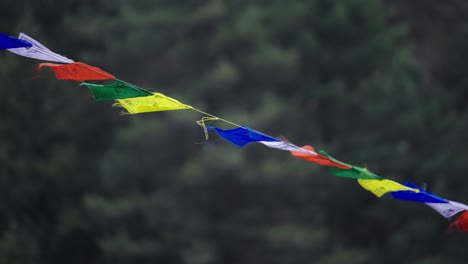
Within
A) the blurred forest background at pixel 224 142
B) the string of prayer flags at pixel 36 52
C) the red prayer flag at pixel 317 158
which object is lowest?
the red prayer flag at pixel 317 158

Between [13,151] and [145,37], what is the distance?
142 inches

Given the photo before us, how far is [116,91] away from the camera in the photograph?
4727 mm

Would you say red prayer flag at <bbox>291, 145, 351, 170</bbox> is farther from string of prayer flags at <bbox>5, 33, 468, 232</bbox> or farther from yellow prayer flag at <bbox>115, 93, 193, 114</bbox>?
yellow prayer flag at <bbox>115, 93, 193, 114</bbox>

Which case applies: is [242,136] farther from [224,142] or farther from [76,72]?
[224,142]

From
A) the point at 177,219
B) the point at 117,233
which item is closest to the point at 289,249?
the point at 177,219

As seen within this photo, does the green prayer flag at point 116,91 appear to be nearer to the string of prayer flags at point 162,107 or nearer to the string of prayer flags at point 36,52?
the string of prayer flags at point 162,107

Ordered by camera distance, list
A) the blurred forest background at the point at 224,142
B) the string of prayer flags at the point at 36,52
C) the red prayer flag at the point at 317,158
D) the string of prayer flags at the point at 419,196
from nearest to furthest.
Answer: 1. the string of prayer flags at the point at 36,52
2. the red prayer flag at the point at 317,158
3. the string of prayer flags at the point at 419,196
4. the blurred forest background at the point at 224,142

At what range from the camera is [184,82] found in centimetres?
1609

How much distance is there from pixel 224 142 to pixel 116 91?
392 inches

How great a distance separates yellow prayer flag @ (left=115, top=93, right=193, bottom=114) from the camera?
470cm

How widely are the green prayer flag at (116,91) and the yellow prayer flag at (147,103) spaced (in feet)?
0.09

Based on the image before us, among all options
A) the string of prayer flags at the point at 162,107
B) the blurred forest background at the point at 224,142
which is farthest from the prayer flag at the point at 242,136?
the blurred forest background at the point at 224,142

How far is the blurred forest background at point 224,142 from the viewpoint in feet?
47.8

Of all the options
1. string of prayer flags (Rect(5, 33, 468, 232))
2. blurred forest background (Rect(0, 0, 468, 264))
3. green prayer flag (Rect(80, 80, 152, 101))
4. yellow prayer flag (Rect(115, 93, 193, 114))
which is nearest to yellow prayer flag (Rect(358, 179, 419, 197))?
string of prayer flags (Rect(5, 33, 468, 232))
